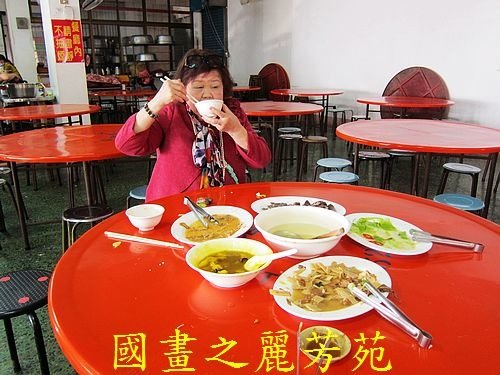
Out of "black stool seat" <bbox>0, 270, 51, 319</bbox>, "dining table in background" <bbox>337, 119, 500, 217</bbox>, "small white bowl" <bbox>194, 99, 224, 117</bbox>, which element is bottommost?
"black stool seat" <bbox>0, 270, 51, 319</bbox>

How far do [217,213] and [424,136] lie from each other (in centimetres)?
216

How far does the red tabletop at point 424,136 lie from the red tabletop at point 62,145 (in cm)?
176

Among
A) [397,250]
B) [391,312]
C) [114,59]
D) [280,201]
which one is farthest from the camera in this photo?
[114,59]

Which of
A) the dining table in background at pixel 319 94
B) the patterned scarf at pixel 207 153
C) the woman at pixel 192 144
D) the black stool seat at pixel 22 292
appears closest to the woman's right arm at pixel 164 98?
the woman at pixel 192 144

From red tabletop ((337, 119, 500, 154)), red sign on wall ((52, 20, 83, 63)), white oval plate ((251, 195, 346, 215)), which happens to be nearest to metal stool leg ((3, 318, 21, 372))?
white oval plate ((251, 195, 346, 215))

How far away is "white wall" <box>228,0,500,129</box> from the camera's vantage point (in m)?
5.92

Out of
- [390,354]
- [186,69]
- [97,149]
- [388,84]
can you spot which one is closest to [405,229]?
[390,354]

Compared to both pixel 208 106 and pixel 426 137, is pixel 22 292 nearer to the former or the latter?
pixel 208 106

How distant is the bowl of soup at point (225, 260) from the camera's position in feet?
2.93

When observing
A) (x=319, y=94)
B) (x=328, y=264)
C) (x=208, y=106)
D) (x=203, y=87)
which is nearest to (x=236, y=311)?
(x=328, y=264)

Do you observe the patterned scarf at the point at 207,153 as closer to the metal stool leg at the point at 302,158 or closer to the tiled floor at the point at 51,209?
the tiled floor at the point at 51,209

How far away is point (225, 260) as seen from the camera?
998 mm

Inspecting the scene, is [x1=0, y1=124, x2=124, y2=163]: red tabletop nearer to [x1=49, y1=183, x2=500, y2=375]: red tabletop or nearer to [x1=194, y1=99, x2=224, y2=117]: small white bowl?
[x1=194, y1=99, x2=224, y2=117]: small white bowl

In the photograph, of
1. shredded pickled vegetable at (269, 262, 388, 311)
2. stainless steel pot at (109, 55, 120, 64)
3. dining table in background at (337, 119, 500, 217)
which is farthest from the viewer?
Answer: stainless steel pot at (109, 55, 120, 64)
